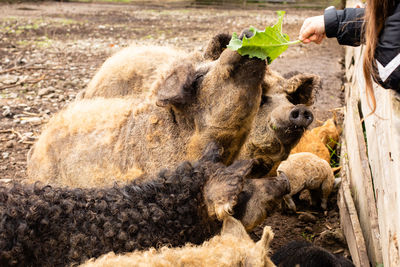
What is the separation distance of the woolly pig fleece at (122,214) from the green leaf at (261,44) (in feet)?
2.52

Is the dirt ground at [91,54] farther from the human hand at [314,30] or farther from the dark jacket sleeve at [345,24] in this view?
the dark jacket sleeve at [345,24]

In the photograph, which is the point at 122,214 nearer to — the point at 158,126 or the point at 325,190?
the point at 158,126

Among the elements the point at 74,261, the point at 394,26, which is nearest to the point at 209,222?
the point at 74,261

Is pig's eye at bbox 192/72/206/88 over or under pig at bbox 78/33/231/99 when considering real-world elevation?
over

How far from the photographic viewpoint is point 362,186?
4.21m

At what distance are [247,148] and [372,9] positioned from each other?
133 cm

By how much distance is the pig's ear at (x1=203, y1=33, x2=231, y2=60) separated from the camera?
13.7ft

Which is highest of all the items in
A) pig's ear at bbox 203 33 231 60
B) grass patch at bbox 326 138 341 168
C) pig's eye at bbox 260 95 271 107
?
pig's ear at bbox 203 33 231 60

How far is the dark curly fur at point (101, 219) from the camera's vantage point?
9.08 feet

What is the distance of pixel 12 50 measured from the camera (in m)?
11.5

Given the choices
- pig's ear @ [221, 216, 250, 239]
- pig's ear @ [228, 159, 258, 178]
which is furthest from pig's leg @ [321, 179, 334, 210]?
pig's ear @ [221, 216, 250, 239]

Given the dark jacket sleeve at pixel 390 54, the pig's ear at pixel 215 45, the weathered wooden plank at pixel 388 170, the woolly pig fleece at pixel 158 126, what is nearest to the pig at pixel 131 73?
the woolly pig fleece at pixel 158 126

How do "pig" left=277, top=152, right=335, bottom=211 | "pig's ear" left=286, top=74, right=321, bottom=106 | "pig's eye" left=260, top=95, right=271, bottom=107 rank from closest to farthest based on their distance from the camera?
"pig's eye" left=260, top=95, right=271, bottom=107
"pig's ear" left=286, top=74, right=321, bottom=106
"pig" left=277, top=152, right=335, bottom=211

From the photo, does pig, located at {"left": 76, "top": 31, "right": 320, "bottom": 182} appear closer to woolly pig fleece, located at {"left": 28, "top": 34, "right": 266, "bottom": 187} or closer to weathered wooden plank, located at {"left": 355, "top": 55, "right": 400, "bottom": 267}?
woolly pig fleece, located at {"left": 28, "top": 34, "right": 266, "bottom": 187}
